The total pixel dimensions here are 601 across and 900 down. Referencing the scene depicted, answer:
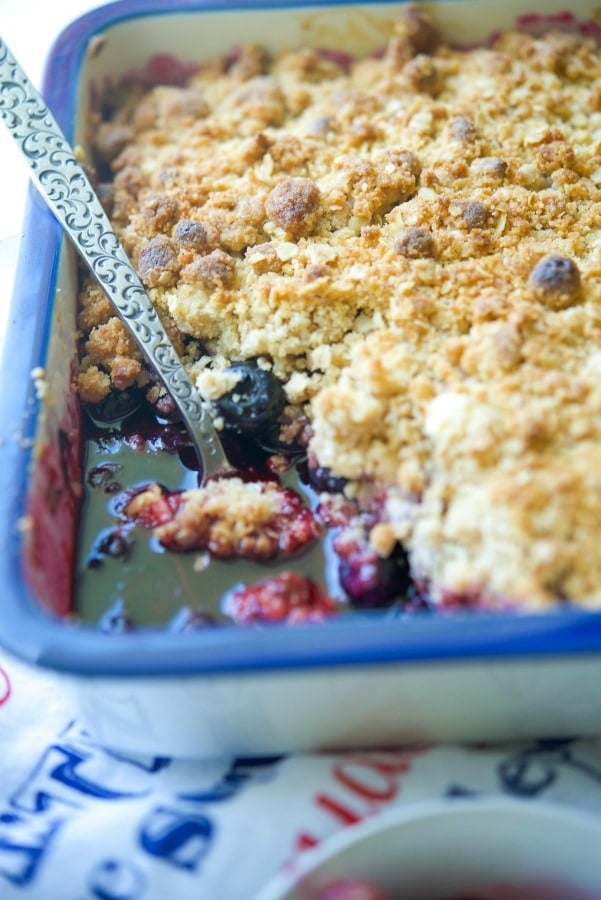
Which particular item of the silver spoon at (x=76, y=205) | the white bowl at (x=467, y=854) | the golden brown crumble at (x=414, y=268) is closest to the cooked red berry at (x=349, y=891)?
the white bowl at (x=467, y=854)

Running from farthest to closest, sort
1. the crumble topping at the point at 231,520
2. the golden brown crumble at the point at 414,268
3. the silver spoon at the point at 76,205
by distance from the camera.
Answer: the silver spoon at the point at 76,205, the crumble topping at the point at 231,520, the golden brown crumble at the point at 414,268

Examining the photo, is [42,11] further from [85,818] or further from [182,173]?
[85,818]

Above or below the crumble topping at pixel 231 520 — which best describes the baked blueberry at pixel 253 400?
above

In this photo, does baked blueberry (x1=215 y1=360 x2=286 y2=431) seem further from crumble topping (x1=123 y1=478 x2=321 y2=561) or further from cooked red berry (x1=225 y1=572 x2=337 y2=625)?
cooked red berry (x1=225 y1=572 x2=337 y2=625)

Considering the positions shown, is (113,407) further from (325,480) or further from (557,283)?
(557,283)

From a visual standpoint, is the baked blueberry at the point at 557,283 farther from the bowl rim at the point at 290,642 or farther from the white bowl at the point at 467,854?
the white bowl at the point at 467,854

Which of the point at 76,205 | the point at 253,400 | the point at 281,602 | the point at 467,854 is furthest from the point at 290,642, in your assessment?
the point at 76,205

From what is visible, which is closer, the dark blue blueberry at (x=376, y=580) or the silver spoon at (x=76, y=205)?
the dark blue blueberry at (x=376, y=580)
